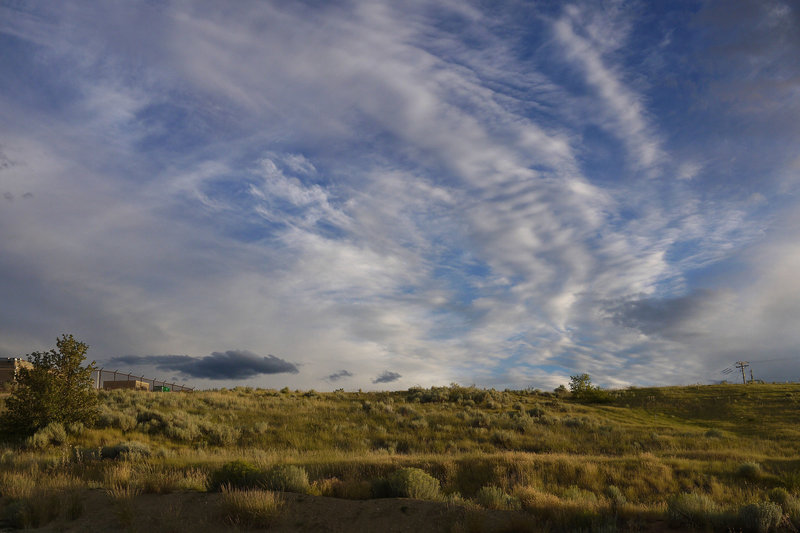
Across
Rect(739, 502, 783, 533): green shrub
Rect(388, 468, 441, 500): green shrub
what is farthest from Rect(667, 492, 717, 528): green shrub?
Rect(388, 468, 441, 500): green shrub

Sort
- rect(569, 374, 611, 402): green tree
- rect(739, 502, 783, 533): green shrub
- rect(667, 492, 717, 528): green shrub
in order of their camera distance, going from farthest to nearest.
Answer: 1. rect(569, 374, 611, 402): green tree
2. rect(667, 492, 717, 528): green shrub
3. rect(739, 502, 783, 533): green shrub

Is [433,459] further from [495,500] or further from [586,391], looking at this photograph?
[586,391]

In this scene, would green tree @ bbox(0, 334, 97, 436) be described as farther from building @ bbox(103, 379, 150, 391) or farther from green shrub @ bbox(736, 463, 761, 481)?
building @ bbox(103, 379, 150, 391)

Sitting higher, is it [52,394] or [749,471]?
[52,394]

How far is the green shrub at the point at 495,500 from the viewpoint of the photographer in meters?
10.1

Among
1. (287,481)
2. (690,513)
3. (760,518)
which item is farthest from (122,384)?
(760,518)

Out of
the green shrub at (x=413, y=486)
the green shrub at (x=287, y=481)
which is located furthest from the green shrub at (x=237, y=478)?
the green shrub at (x=413, y=486)

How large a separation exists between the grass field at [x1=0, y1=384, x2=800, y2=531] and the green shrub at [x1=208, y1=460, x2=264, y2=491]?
0.03m

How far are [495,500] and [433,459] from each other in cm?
652

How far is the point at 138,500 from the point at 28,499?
87.7 inches

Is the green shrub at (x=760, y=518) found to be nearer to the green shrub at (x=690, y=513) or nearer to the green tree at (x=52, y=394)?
the green shrub at (x=690, y=513)

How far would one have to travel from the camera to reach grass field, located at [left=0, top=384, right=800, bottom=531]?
9.68 meters

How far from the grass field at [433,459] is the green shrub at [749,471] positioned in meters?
0.04

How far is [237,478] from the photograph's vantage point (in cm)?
1166
